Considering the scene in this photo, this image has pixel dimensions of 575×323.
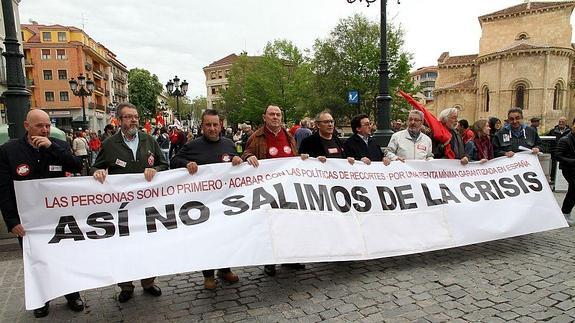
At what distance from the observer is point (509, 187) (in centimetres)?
529

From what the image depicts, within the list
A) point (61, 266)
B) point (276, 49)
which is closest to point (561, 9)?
point (276, 49)

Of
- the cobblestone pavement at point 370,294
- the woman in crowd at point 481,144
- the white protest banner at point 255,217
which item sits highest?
the woman in crowd at point 481,144

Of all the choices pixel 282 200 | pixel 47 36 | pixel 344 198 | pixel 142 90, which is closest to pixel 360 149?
pixel 344 198

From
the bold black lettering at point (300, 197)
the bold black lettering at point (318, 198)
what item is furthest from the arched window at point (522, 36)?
the bold black lettering at point (300, 197)

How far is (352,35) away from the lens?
32.7m

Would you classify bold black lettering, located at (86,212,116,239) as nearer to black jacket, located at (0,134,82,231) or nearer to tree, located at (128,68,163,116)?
black jacket, located at (0,134,82,231)

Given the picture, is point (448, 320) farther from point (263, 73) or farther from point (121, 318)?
point (263, 73)

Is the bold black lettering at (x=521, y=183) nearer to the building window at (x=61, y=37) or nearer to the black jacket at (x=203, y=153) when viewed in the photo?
the black jacket at (x=203, y=153)

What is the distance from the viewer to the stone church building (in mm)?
44156

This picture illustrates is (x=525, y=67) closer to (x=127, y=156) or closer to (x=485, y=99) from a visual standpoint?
(x=485, y=99)

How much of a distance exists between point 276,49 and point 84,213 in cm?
4336

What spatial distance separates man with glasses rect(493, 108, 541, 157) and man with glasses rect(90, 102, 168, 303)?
5.52 metres

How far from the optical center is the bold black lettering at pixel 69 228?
11.3 ft

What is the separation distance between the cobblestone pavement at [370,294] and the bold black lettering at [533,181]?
912 millimetres
